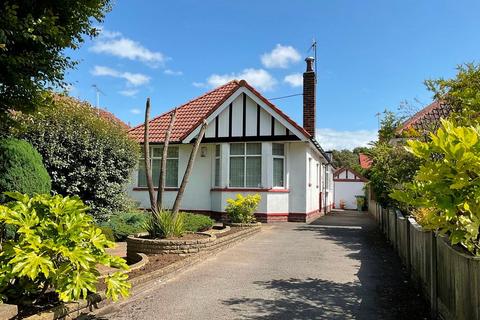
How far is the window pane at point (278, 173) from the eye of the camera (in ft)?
58.6

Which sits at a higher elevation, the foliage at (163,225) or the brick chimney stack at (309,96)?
the brick chimney stack at (309,96)

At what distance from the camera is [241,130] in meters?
17.7

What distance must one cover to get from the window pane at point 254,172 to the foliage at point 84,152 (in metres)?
5.70

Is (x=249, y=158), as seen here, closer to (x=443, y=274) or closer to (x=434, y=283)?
(x=434, y=283)

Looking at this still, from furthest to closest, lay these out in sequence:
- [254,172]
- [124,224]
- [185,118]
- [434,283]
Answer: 1. [185,118]
2. [254,172]
3. [124,224]
4. [434,283]

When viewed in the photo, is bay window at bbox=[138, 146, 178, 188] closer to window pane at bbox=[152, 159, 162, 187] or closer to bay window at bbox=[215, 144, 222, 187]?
window pane at bbox=[152, 159, 162, 187]

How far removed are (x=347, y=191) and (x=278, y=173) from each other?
25692mm

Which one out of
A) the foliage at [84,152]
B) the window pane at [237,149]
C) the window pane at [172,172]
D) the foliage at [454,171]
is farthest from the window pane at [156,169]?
the foliage at [454,171]

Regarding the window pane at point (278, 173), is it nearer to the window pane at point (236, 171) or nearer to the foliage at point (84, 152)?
the window pane at point (236, 171)

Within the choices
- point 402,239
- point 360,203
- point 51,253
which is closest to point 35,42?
point 51,253

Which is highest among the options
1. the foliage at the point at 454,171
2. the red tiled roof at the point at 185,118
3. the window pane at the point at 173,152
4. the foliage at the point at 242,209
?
the red tiled roof at the point at 185,118

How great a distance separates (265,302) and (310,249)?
5.06 metres

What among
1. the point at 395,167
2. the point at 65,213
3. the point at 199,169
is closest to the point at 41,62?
the point at 65,213

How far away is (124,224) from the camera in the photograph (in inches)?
483
